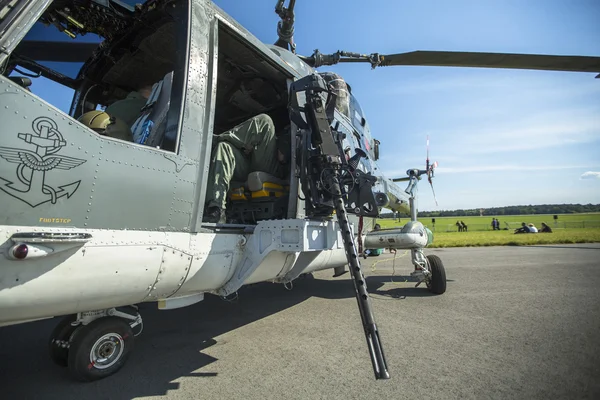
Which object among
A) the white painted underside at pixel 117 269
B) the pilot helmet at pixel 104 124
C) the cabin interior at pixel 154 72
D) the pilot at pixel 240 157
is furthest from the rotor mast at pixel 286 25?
the white painted underside at pixel 117 269

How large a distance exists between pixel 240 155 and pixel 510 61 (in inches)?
181

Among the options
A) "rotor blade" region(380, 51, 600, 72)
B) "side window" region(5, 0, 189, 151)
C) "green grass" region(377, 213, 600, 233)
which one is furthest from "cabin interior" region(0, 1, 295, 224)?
"green grass" region(377, 213, 600, 233)

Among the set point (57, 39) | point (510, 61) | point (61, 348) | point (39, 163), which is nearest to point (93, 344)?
point (61, 348)

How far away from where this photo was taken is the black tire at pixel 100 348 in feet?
7.38

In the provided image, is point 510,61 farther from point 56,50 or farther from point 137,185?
point 56,50

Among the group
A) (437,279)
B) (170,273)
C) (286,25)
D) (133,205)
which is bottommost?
(437,279)

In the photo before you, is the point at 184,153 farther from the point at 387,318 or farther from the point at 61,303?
the point at 387,318

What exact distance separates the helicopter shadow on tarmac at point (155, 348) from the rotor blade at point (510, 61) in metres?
3.94

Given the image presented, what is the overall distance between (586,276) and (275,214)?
270 inches

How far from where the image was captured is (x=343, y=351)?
2.81 m

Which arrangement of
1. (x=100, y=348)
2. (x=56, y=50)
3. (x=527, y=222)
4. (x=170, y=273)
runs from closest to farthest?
(x=170, y=273) < (x=100, y=348) < (x=56, y=50) < (x=527, y=222)

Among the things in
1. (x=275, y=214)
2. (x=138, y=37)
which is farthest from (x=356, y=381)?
(x=138, y=37)

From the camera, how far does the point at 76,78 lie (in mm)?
3902

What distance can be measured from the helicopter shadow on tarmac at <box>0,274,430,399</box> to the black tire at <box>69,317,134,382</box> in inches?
3.2
